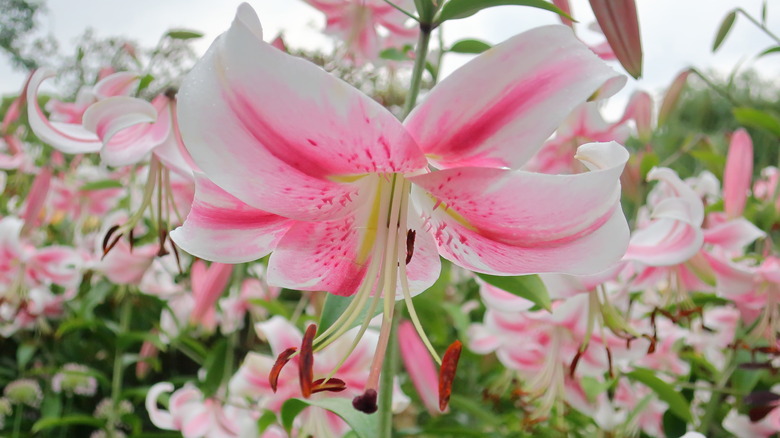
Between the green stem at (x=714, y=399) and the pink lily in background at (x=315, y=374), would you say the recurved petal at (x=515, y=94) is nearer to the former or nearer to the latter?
the pink lily in background at (x=315, y=374)

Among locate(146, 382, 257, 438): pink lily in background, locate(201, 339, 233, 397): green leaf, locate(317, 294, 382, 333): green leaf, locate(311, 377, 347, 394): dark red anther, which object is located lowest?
locate(201, 339, 233, 397): green leaf

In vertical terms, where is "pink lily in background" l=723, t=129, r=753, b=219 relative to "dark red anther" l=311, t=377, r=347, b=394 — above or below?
below

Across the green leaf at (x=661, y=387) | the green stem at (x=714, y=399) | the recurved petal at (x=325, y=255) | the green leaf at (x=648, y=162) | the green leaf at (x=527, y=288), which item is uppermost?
the recurved petal at (x=325, y=255)

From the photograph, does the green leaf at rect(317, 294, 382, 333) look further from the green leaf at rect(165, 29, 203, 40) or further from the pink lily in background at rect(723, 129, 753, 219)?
the pink lily in background at rect(723, 129, 753, 219)

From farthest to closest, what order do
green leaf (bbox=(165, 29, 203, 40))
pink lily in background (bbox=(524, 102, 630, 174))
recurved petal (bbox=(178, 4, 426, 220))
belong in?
1. pink lily in background (bbox=(524, 102, 630, 174))
2. green leaf (bbox=(165, 29, 203, 40))
3. recurved petal (bbox=(178, 4, 426, 220))

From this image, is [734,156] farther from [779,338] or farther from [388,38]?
[388,38]

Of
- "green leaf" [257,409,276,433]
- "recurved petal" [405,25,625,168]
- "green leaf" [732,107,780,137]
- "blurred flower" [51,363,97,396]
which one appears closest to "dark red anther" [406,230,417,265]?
"recurved petal" [405,25,625,168]

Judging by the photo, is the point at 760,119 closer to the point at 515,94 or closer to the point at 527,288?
the point at 527,288

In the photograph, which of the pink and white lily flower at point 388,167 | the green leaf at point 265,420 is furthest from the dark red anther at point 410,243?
the green leaf at point 265,420
